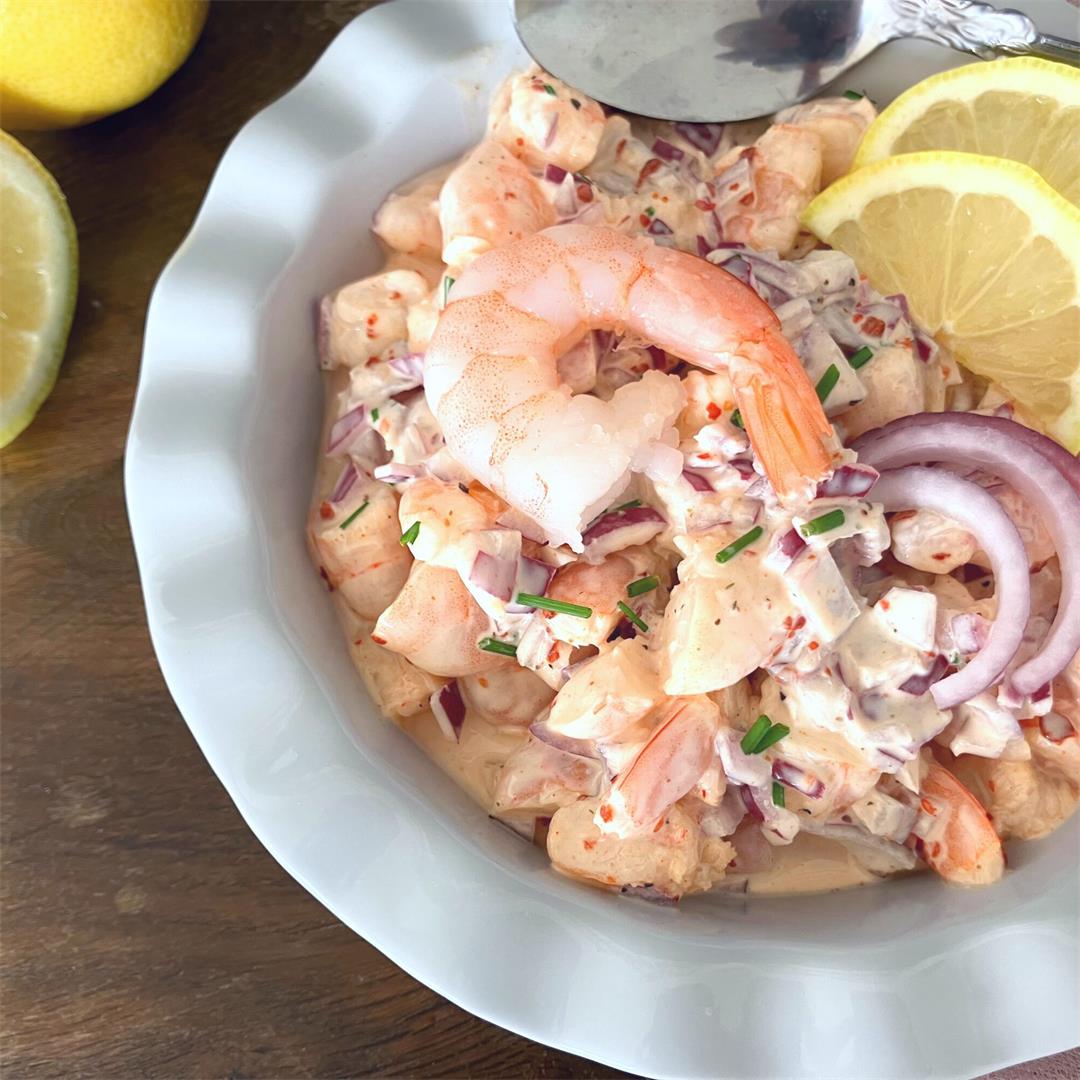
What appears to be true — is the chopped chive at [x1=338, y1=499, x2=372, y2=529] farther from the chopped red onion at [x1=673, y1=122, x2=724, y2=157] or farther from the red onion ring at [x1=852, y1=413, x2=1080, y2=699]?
the chopped red onion at [x1=673, y1=122, x2=724, y2=157]

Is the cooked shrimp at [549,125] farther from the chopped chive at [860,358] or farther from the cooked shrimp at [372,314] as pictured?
the chopped chive at [860,358]

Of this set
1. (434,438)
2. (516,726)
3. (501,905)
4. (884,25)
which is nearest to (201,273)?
(434,438)

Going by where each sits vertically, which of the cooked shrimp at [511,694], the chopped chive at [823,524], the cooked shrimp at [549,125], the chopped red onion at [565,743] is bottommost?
the cooked shrimp at [511,694]

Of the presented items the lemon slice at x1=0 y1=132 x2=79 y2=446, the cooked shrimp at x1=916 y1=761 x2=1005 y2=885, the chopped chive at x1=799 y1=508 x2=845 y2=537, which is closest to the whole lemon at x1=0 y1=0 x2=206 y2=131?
the lemon slice at x1=0 y1=132 x2=79 y2=446

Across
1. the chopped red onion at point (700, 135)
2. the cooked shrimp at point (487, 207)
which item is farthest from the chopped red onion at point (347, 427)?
the chopped red onion at point (700, 135)

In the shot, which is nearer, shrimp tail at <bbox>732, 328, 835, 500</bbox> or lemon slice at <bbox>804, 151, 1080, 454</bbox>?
shrimp tail at <bbox>732, 328, 835, 500</bbox>

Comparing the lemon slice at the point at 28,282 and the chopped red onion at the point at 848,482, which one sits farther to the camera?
the lemon slice at the point at 28,282

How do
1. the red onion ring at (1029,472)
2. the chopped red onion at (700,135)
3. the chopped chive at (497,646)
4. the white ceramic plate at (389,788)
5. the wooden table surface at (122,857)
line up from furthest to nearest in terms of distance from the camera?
the chopped red onion at (700,135) < the wooden table surface at (122,857) < the chopped chive at (497,646) < the red onion ring at (1029,472) < the white ceramic plate at (389,788)
